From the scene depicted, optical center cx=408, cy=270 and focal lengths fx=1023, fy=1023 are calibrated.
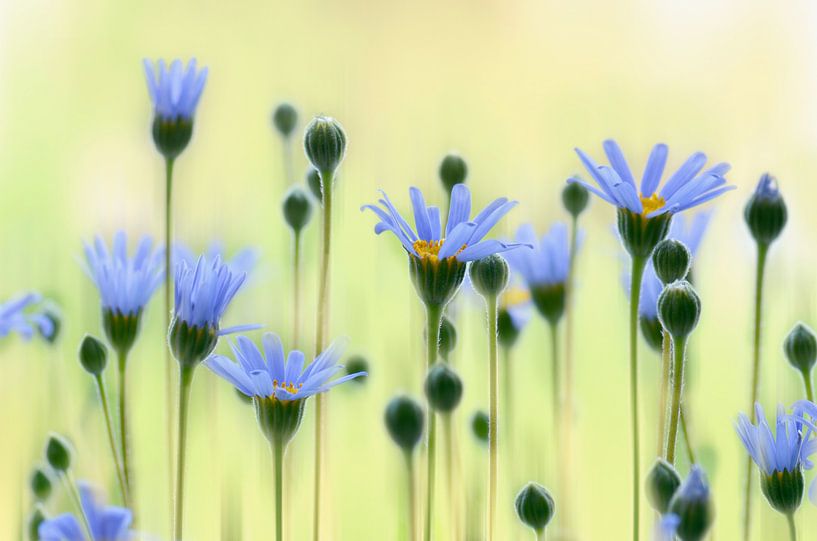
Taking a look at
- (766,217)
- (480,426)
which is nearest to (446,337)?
(480,426)

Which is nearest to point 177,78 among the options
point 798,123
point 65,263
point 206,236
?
point 206,236

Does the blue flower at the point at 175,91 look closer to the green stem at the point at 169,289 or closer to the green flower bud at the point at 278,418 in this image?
the green stem at the point at 169,289

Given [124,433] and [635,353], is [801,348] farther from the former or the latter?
[124,433]

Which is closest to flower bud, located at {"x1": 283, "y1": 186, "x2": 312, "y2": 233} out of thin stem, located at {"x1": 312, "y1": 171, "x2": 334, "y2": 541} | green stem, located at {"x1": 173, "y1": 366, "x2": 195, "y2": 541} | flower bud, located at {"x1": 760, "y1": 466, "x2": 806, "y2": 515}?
A: thin stem, located at {"x1": 312, "y1": 171, "x2": 334, "y2": 541}

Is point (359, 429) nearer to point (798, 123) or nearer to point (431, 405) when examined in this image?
point (431, 405)

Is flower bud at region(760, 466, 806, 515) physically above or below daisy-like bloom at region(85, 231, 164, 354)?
below

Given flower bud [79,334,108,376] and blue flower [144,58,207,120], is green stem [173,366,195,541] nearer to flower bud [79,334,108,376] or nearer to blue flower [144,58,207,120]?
flower bud [79,334,108,376]
